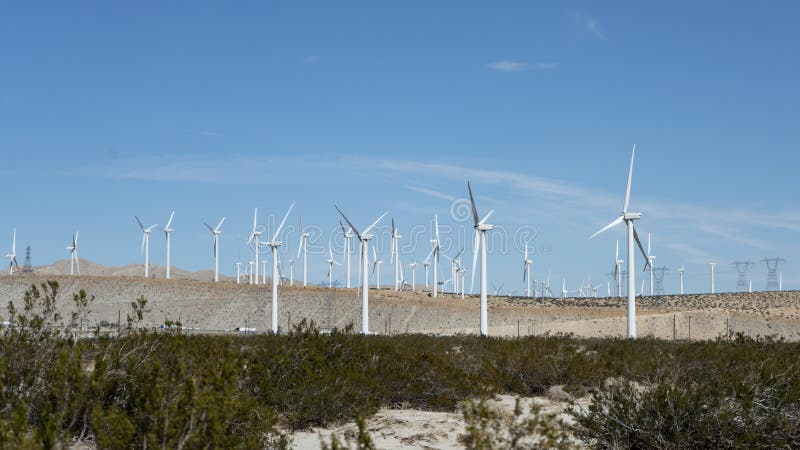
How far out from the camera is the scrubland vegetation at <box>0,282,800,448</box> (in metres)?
8.07

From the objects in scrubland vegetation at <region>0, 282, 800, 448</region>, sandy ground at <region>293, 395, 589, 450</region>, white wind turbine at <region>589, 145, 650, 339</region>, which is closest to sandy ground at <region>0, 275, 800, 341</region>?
white wind turbine at <region>589, 145, 650, 339</region>

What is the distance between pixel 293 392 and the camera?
13.8 metres

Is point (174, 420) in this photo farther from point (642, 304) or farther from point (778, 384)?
point (642, 304)

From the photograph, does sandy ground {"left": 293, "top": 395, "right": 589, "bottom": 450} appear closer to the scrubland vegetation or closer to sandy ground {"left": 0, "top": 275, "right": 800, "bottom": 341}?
the scrubland vegetation

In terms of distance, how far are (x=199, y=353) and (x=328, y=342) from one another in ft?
20.0

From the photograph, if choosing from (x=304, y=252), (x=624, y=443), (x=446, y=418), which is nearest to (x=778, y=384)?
(x=624, y=443)

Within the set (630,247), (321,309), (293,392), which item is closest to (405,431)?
(293,392)

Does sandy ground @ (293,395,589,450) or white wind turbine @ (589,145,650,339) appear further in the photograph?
white wind turbine @ (589,145,650,339)

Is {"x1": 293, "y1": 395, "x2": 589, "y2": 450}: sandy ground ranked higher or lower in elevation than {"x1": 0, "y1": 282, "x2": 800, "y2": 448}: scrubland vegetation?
lower

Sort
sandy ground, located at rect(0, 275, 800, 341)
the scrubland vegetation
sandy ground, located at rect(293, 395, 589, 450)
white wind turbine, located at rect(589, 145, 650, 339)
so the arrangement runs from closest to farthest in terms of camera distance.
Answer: the scrubland vegetation → sandy ground, located at rect(293, 395, 589, 450) → white wind turbine, located at rect(589, 145, 650, 339) → sandy ground, located at rect(0, 275, 800, 341)

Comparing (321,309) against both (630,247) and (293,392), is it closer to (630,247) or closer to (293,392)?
(630,247)

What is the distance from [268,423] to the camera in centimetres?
1040

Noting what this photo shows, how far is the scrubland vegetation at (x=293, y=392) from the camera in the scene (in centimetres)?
807

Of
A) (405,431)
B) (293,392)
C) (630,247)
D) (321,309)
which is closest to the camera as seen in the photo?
(405,431)
